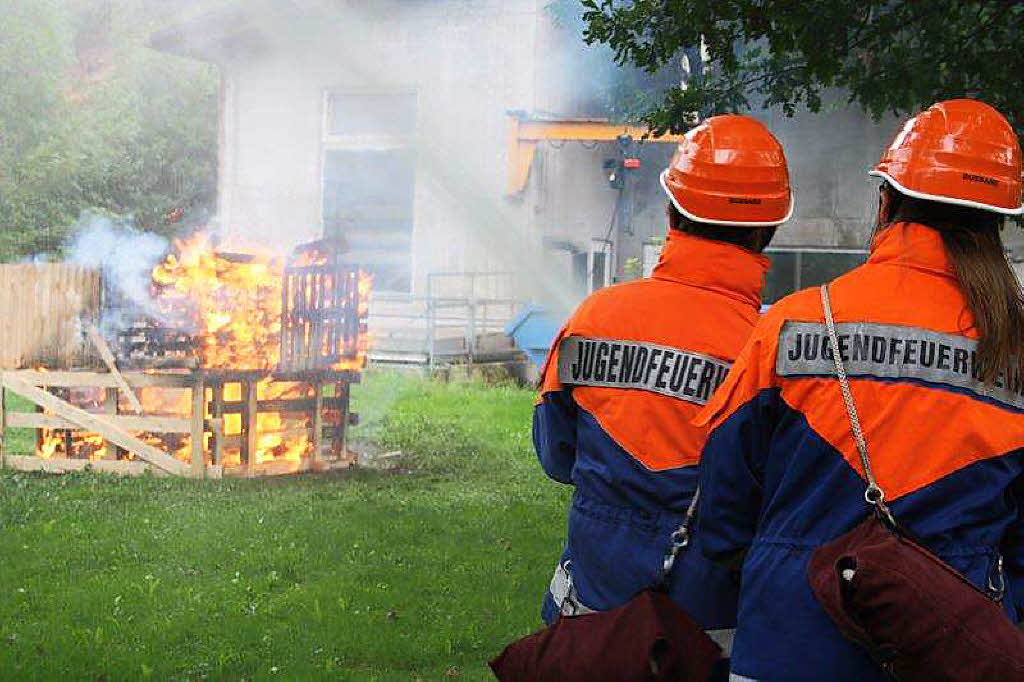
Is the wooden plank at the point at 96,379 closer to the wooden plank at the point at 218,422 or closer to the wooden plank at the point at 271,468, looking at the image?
the wooden plank at the point at 218,422

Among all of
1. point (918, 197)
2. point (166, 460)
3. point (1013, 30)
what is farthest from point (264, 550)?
point (918, 197)

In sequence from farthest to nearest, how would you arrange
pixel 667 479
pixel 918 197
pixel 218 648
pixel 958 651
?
pixel 218 648 → pixel 667 479 → pixel 918 197 → pixel 958 651

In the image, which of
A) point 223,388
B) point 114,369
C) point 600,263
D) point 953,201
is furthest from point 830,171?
point 953,201

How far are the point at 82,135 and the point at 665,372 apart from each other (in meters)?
23.9

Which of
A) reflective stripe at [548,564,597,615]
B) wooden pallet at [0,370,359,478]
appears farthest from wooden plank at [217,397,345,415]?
reflective stripe at [548,564,597,615]

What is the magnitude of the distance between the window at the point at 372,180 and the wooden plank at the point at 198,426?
7.25 metres

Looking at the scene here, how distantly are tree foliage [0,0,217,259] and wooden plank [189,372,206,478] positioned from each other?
1137 cm

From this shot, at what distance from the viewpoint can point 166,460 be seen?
10.4 meters

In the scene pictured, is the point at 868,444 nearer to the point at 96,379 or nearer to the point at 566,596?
the point at 566,596

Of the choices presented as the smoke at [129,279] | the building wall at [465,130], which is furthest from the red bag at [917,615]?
the building wall at [465,130]

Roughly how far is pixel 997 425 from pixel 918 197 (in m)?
A: 0.49

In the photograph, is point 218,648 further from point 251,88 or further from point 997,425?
point 251,88

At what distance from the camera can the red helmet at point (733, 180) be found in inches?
124

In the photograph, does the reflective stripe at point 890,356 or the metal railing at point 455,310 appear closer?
the reflective stripe at point 890,356
